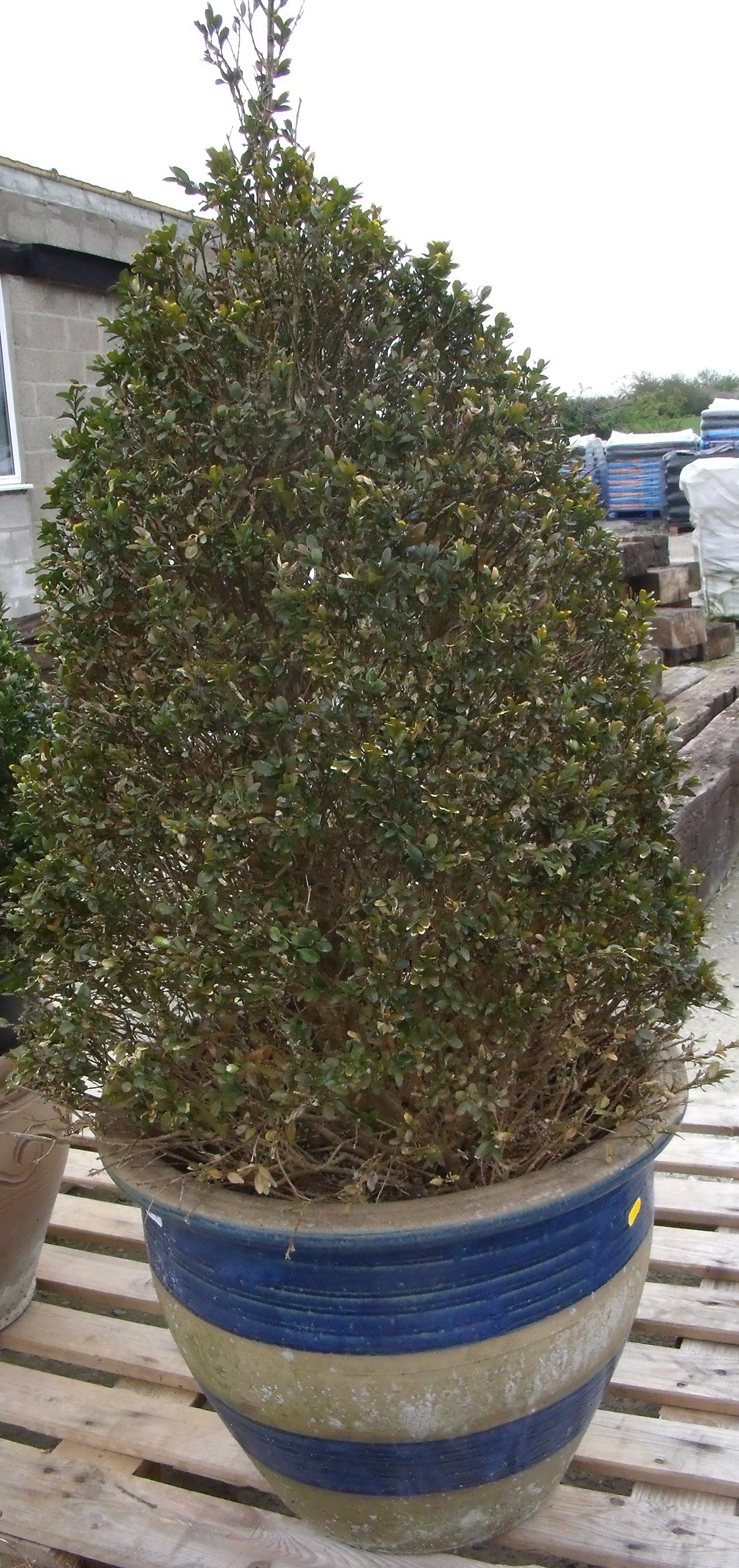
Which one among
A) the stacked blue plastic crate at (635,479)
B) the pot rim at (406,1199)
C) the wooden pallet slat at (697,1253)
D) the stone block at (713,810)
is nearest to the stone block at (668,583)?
the stone block at (713,810)

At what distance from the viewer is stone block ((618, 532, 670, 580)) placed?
24.9 ft

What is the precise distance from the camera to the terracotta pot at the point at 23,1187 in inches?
86.0

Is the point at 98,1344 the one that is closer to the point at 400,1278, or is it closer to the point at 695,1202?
the point at 400,1278

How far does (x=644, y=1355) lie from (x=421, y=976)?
3.91ft

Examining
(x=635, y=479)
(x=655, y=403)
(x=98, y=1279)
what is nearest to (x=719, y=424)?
(x=635, y=479)

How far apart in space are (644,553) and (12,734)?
6.30 meters

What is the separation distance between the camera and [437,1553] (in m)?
1.74

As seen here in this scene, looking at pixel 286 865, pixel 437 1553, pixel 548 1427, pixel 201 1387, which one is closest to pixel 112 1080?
pixel 286 865

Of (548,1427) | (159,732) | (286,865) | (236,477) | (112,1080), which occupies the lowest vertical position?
(548,1427)

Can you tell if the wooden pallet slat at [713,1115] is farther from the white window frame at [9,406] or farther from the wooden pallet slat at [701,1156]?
the white window frame at [9,406]

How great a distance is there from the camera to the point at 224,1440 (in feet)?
6.64

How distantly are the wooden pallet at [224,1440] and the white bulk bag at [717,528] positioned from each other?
8525 mm

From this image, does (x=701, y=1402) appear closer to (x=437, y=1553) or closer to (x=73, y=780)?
(x=437, y=1553)

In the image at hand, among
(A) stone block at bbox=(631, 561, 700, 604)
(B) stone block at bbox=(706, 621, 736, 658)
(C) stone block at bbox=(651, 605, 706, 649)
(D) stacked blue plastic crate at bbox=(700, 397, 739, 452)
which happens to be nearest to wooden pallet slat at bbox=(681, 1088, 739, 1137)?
(C) stone block at bbox=(651, 605, 706, 649)
